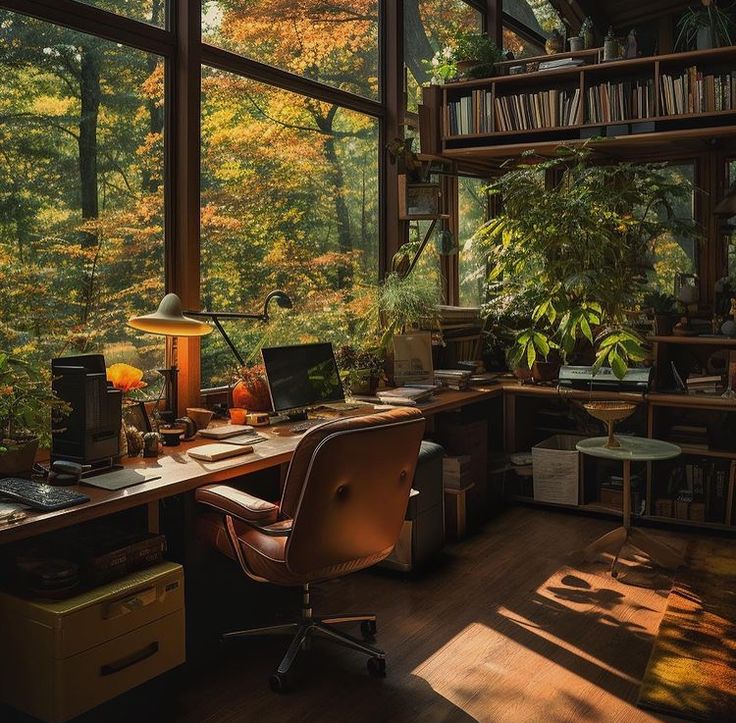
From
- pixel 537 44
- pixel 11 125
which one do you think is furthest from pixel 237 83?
pixel 537 44

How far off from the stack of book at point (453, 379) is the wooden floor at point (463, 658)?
1.14m

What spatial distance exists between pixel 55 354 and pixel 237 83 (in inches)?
66.4

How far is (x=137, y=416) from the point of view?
133 inches

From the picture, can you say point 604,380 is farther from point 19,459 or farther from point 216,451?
point 19,459

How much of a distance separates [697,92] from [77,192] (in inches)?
135

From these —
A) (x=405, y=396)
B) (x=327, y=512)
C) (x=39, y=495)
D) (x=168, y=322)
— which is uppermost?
(x=168, y=322)

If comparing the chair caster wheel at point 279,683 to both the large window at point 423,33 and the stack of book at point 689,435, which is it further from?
the large window at point 423,33

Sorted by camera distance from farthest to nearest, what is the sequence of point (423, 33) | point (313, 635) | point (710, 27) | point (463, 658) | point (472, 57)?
point (423, 33)
point (472, 57)
point (710, 27)
point (313, 635)
point (463, 658)

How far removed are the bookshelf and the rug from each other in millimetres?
2436

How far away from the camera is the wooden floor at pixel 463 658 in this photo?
2797 mm

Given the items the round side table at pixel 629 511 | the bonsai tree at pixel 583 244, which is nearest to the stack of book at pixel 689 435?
the bonsai tree at pixel 583 244

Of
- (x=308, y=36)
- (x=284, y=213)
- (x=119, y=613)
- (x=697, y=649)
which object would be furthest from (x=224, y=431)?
(x=308, y=36)

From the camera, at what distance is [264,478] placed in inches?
165

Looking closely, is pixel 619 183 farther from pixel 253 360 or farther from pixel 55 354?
pixel 55 354
